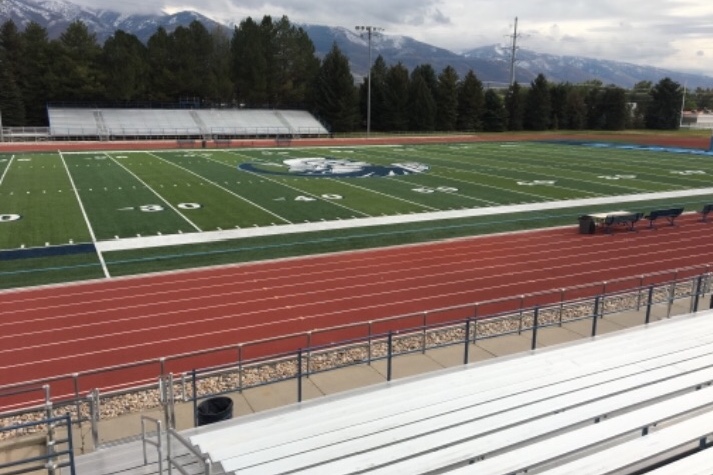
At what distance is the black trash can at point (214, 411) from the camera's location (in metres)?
7.99

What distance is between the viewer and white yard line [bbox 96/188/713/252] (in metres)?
20.5

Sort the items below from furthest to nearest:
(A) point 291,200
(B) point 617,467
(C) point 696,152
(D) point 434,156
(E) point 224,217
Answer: (C) point 696,152, (D) point 434,156, (A) point 291,200, (E) point 224,217, (B) point 617,467

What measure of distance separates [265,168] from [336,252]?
→ 21.2 meters

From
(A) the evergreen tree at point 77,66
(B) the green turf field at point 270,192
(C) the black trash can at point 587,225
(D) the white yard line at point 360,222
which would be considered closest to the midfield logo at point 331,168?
(B) the green turf field at point 270,192

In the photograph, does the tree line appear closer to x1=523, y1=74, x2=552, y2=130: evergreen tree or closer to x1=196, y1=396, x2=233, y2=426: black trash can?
x1=523, y1=74, x2=552, y2=130: evergreen tree

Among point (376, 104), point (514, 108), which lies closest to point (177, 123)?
point (376, 104)

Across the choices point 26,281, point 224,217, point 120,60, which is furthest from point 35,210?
point 120,60

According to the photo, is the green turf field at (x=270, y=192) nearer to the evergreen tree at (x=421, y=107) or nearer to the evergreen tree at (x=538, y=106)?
the evergreen tree at (x=421, y=107)

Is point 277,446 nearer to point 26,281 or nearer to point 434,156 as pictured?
point 26,281

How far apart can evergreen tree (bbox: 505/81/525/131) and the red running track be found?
6644cm

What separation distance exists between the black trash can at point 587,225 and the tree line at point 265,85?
178 feet

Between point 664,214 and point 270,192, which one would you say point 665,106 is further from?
point 270,192

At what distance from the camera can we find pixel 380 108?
258 feet

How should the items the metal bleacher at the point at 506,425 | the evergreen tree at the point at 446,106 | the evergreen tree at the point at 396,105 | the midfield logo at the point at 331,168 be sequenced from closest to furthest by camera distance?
1. the metal bleacher at the point at 506,425
2. the midfield logo at the point at 331,168
3. the evergreen tree at the point at 396,105
4. the evergreen tree at the point at 446,106
